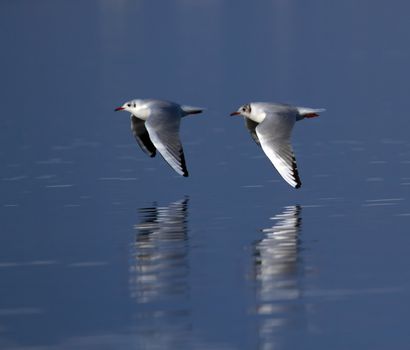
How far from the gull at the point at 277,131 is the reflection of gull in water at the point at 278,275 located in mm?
1340

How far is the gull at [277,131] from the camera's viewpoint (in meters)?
18.1

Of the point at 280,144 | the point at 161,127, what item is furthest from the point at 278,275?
the point at 161,127

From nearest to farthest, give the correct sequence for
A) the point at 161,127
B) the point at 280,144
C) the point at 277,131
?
the point at 280,144 < the point at 277,131 < the point at 161,127

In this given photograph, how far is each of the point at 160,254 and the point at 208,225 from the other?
177 centimetres

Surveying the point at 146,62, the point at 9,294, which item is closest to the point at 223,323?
the point at 9,294

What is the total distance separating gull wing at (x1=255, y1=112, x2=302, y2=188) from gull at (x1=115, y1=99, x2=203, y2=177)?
109 centimetres

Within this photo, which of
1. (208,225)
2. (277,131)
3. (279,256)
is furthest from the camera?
(277,131)

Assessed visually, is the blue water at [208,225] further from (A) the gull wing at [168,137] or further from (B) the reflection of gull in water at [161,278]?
(A) the gull wing at [168,137]

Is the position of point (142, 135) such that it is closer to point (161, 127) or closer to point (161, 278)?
point (161, 127)

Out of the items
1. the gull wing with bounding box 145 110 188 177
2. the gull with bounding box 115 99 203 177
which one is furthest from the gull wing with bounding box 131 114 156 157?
the gull wing with bounding box 145 110 188 177

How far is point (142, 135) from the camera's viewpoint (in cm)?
2158

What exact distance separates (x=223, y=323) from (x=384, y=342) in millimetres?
1293

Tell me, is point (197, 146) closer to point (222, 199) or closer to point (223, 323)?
point (222, 199)

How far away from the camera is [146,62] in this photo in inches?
2105
